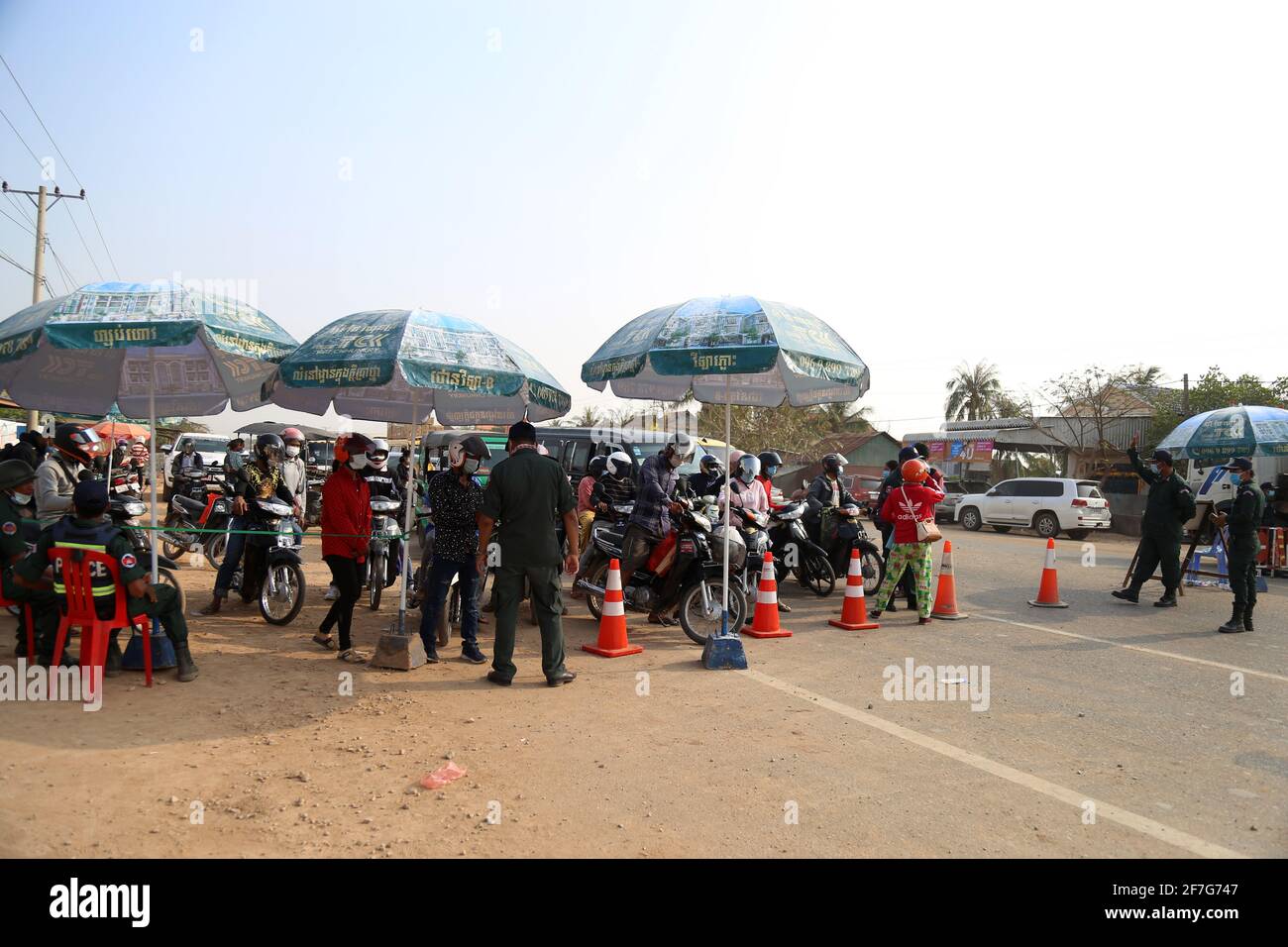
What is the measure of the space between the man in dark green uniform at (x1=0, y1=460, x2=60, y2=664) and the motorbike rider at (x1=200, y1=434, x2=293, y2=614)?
1953mm

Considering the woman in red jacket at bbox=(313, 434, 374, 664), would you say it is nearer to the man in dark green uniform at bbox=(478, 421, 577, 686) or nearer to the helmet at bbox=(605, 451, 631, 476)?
the man in dark green uniform at bbox=(478, 421, 577, 686)

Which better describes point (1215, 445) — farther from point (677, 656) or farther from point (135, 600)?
point (135, 600)

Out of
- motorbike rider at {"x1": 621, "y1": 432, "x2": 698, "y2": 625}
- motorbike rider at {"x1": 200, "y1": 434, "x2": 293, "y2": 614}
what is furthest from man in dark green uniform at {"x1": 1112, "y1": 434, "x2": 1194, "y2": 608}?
motorbike rider at {"x1": 200, "y1": 434, "x2": 293, "y2": 614}

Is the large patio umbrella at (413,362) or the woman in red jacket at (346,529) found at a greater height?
the large patio umbrella at (413,362)

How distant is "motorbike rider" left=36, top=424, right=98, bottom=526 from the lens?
679cm

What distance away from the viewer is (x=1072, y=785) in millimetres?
4395

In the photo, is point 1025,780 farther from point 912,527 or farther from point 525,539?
point 912,527

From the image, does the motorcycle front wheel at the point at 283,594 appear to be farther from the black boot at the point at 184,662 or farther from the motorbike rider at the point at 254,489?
the black boot at the point at 184,662

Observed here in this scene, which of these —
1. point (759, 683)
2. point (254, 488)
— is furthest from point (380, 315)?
point (759, 683)

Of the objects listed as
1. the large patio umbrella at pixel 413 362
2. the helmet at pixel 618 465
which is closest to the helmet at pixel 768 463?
the helmet at pixel 618 465

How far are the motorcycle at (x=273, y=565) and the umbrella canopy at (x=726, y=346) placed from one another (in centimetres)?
345

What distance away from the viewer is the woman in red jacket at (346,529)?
6656mm

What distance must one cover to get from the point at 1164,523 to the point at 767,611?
5.92 metres

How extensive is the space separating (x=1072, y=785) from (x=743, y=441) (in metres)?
34.3
